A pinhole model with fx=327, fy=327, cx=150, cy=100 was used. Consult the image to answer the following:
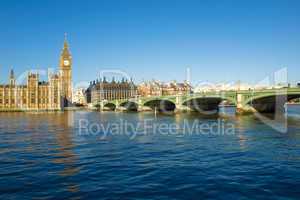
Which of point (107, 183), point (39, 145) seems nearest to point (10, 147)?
point (39, 145)

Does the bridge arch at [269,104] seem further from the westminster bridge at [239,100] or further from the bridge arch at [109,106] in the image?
the bridge arch at [109,106]

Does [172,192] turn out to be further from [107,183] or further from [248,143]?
[248,143]

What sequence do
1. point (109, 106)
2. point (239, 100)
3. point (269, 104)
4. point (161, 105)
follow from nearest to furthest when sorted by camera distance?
1. point (239, 100)
2. point (269, 104)
3. point (161, 105)
4. point (109, 106)

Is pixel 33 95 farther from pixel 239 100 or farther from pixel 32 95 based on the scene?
pixel 239 100

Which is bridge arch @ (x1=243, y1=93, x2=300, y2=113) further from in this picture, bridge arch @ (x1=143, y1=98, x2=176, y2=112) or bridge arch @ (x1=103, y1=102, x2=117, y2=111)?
bridge arch @ (x1=103, y1=102, x2=117, y2=111)

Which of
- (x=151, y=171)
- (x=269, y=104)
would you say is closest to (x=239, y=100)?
(x=269, y=104)

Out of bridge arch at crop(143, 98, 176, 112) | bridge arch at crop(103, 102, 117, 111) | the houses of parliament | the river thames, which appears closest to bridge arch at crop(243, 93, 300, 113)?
bridge arch at crop(143, 98, 176, 112)

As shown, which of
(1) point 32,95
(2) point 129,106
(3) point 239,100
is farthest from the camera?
(1) point 32,95

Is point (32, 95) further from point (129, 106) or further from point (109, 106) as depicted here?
point (129, 106)

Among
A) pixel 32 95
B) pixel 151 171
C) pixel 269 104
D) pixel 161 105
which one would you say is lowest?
pixel 151 171

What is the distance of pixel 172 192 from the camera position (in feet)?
48.1

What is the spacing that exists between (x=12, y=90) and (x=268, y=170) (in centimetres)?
16594

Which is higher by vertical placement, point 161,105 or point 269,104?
point 269,104

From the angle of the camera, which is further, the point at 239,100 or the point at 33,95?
the point at 33,95
